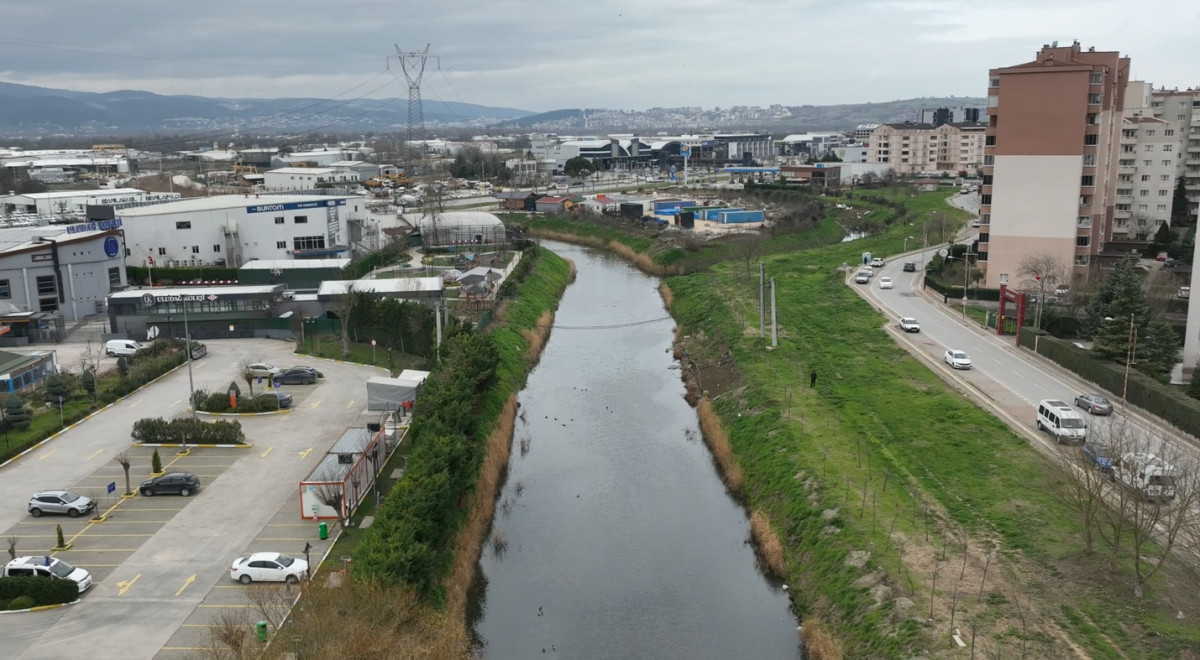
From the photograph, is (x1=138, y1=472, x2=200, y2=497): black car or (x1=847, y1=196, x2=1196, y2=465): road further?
(x1=847, y1=196, x2=1196, y2=465): road

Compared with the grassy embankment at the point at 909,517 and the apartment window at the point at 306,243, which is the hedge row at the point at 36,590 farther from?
the apartment window at the point at 306,243

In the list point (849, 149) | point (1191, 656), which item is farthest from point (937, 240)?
point (849, 149)

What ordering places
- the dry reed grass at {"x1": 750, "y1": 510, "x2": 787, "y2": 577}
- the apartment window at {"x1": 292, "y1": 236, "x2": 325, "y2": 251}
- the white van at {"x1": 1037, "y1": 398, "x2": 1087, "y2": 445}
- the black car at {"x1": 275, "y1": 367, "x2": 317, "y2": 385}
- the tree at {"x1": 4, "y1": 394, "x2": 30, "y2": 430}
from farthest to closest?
the apartment window at {"x1": 292, "y1": 236, "x2": 325, "y2": 251}, the black car at {"x1": 275, "y1": 367, "x2": 317, "y2": 385}, the tree at {"x1": 4, "y1": 394, "x2": 30, "y2": 430}, the white van at {"x1": 1037, "y1": 398, "x2": 1087, "y2": 445}, the dry reed grass at {"x1": 750, "y1": 510, "x2": 787, "y2": 577}

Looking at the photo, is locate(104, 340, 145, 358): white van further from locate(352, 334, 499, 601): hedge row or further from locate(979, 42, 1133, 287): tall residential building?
locate(979, 42, 1133, 287): tall residential building

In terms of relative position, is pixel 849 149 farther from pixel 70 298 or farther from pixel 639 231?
pixel 70 298

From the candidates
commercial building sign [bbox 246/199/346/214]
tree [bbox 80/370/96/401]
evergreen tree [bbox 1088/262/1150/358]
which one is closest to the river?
evergreen tree [bbox 1088/262/1150/358]

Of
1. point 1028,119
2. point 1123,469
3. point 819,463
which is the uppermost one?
point 1028,119
